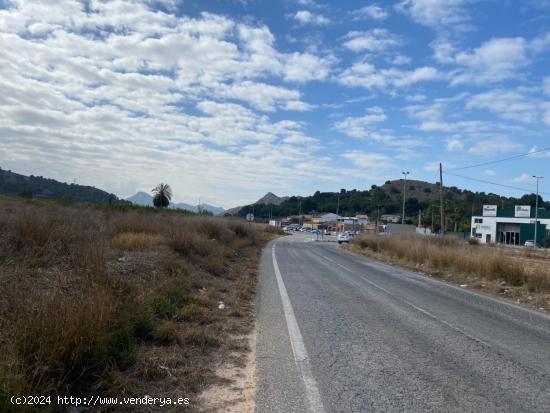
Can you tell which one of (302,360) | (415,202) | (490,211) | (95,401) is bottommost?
(302,360)

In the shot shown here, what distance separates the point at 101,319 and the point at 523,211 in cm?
9165

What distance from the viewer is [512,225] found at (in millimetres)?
88375

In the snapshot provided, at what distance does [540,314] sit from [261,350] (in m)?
8.17

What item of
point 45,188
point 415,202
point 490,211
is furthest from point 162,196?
point 415,202

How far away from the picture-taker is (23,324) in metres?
4.65

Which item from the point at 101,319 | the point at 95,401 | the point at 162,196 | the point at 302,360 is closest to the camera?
the point at 95,401

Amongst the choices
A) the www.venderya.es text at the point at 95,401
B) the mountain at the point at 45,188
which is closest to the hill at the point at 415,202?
the mountain at the point at 45,188

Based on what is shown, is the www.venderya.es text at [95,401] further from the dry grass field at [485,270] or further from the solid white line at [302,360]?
the dry grass field at [485,270]

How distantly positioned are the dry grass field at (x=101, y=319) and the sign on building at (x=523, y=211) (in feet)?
275

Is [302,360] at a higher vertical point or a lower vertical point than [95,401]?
lower

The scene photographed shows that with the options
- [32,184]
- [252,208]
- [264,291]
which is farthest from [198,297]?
[252,208]

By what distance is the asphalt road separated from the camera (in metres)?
5.13

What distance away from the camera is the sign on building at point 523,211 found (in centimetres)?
8382

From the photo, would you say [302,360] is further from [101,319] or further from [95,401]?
[95,401]
